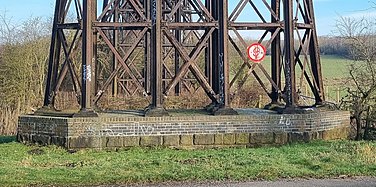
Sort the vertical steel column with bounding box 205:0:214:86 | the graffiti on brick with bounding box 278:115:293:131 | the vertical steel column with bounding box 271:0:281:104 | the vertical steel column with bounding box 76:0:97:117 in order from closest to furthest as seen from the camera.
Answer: the vertical steel column with bounding box 76:0:97:117 → the graffiti on brick with bounding box 278:115:293:131 → the vertical steel column with bounding box 205:0:214:86 → the vertical steel column with bounding box 271:0:281:104

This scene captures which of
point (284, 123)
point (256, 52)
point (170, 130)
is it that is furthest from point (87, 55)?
point (284, 123)

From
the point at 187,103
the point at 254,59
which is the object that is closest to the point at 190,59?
the point at 254,59

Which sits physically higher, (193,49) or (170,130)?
(193,49)

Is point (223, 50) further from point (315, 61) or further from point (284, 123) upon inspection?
point (315, 61)

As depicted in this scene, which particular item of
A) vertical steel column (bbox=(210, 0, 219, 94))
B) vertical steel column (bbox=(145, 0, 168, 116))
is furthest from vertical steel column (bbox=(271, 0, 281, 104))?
vertical steel column (bbox=(145, 0, 168, 116))

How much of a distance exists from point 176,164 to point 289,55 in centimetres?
555

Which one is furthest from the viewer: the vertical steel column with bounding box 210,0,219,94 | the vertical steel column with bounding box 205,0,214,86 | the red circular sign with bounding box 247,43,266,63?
the vertical steel column with bounding box 205,0,214,86

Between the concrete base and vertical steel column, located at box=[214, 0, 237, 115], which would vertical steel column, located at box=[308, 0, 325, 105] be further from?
the concrete base

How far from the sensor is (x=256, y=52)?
14195mm

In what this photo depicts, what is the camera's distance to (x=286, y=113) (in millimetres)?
12945

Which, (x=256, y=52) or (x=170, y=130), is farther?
(x=256, y=52)

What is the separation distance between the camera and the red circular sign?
46.0 ft

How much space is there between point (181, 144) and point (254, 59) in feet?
12.1

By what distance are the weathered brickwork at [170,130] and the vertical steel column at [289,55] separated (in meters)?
0.70
